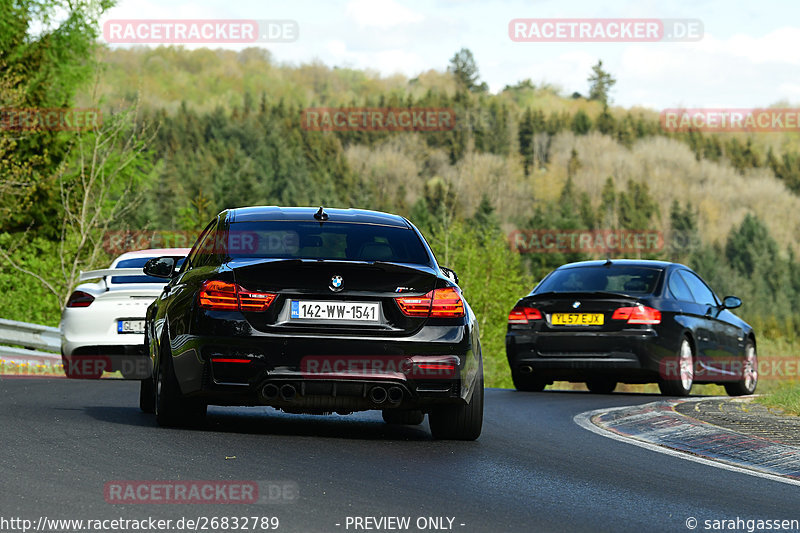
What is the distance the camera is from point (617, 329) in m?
14.7

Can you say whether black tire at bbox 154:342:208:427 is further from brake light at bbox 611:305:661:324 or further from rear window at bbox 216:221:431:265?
brake light at bbox 611:305:661:324

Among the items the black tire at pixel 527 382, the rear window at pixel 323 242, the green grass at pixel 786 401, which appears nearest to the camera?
the rear window at pixel 323 242

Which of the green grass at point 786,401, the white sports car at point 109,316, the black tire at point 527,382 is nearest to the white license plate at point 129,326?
the white sports car at point 109,316

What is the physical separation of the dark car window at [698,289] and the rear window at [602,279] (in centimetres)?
75

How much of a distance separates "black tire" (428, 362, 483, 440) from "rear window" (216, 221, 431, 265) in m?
1.06

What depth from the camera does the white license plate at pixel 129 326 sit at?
1524 cm

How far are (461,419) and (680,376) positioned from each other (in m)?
6.75

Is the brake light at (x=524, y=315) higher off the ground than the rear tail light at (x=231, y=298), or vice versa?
the rear tail light at (x=231, y=298)

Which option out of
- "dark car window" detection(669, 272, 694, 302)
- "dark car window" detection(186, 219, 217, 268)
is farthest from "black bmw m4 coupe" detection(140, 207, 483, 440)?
"dark car window" detection(669, 272, 694, 302)

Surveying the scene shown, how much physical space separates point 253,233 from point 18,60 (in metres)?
34.5

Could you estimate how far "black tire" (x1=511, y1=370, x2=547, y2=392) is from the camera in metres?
15.6

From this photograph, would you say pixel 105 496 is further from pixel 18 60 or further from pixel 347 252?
pixel 18 60

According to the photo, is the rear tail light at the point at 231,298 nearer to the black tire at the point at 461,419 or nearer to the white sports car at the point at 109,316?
the black tire at the point at 461,419

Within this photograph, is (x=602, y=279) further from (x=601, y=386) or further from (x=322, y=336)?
(x=322, y=336)
